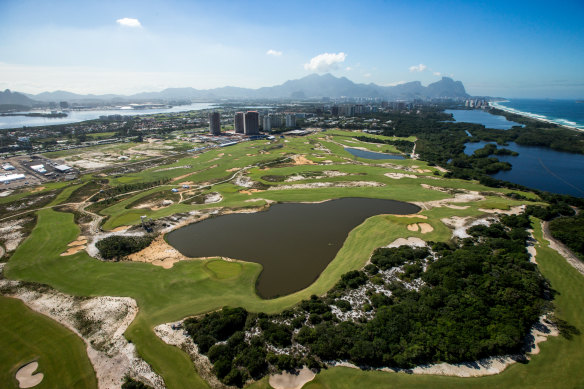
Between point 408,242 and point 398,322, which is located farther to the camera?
point 408,242

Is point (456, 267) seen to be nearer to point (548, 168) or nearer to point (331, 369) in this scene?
point (331, 369)

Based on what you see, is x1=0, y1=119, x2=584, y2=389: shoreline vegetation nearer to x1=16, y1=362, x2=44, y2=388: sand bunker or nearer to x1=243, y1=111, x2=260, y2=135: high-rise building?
x1=16, y1=362, x2=44, y2=388: sand bunker

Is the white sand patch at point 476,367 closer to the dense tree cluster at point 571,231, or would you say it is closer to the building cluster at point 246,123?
the dense tree cluster at point 571,231

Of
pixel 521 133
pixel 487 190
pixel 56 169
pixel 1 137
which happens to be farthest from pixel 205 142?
pixel 521 133

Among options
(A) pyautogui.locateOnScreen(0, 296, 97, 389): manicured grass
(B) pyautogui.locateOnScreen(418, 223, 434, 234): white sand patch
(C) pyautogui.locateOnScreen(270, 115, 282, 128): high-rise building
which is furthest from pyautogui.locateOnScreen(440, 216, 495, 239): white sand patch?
(C) pyautogui.locateOnScreen(270, 115, 282, 128): high-rise building

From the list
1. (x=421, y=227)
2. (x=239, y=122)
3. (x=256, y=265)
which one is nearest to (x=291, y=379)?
(x=256, y=265)

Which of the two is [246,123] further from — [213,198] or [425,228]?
[425,228]

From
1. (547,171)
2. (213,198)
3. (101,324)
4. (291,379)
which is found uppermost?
(547,171)
